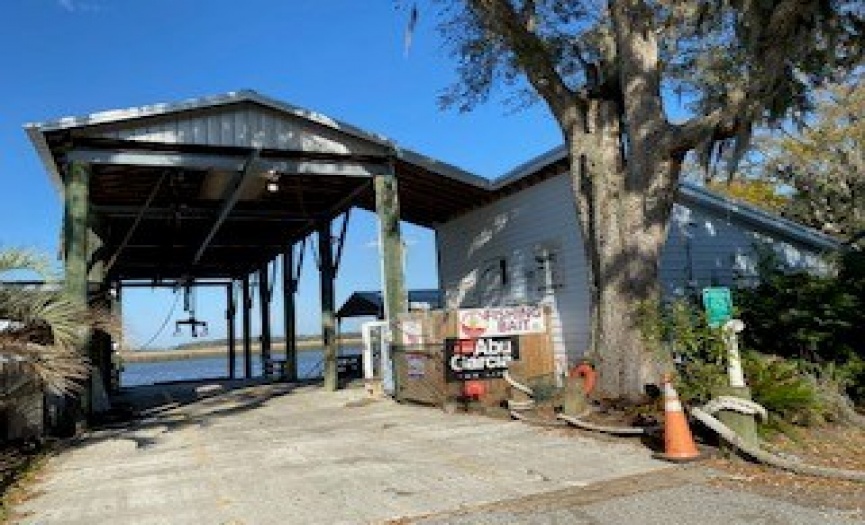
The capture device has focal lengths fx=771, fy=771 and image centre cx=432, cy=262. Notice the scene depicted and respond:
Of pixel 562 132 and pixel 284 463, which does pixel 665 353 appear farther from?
pixel 284 463

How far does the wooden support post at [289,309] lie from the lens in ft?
81.9

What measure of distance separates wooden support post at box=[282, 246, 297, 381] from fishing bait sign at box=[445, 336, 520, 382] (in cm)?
1256

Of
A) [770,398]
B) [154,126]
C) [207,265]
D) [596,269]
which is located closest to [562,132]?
[596,269]

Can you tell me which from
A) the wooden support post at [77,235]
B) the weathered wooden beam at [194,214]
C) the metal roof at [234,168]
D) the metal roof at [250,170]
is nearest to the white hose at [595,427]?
the metal roof at [250,170]

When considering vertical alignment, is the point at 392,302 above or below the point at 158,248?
below

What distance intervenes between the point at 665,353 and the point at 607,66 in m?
4.75

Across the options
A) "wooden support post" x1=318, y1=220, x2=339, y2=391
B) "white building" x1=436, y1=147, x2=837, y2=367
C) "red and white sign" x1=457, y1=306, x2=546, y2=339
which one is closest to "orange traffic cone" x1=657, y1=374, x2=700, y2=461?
"red and white sign" x1=457, y1=306, x2=546, y2=339

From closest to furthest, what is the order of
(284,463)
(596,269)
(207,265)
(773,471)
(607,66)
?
(773,471)
(284,463)
(596,269)
(607,66)
(207,265)

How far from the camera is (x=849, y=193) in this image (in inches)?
1101

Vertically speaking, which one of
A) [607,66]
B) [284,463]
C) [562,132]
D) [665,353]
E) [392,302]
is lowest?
[284,463]

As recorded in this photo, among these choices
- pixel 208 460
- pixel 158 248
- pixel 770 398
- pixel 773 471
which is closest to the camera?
pixel 773 471

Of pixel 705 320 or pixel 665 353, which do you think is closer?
pixel 705 320

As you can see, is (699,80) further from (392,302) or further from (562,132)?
(392,302)

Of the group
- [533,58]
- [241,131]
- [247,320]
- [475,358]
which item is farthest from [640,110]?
[247,320]
